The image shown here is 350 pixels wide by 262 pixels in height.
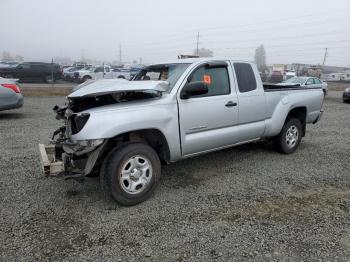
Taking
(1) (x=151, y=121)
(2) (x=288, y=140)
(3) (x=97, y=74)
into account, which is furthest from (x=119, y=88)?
(3) (x=97, y=74)

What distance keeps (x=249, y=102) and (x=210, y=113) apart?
3.20 ft

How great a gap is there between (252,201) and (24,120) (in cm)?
798

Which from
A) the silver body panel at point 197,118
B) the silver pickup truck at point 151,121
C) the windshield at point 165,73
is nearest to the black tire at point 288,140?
the silver body panel at point 197,118

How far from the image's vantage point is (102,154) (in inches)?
161

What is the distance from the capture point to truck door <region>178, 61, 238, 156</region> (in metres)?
4.45

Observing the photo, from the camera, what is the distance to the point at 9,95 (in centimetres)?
970

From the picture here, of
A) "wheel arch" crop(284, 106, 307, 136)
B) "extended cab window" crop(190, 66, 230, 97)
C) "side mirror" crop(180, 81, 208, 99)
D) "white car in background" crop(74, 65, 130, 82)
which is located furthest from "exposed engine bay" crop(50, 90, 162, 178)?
"white car in background" crop(74, 65, 130, 82)

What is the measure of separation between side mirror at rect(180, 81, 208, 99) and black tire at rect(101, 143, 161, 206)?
0.89 meters

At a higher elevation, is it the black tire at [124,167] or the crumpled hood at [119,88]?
the crumpled hood at [119,88]

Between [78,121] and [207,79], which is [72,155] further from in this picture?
[207,79]

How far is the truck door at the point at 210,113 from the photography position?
14.6 feet

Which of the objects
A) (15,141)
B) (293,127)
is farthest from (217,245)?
(15,141)

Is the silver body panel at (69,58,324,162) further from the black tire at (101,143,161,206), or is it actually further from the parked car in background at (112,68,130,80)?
the parked car in background at (112,68,130,80)

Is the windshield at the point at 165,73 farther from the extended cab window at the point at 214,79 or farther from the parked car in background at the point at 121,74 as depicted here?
the parked car in background at the point at 121,74
